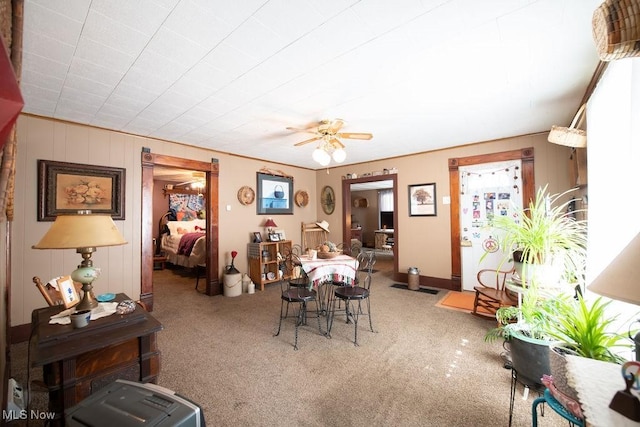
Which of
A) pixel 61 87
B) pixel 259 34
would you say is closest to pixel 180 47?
pixel 259 34

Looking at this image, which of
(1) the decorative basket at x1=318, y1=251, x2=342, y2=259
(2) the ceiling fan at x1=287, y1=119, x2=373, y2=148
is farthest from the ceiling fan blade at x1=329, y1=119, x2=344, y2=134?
(1) the decorative basket at x1=318, y1=251, x2=342, y2=259

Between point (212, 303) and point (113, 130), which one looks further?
point (212, 303)

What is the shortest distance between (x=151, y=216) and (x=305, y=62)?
124 inches

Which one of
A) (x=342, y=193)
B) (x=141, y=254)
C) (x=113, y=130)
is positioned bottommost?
(x=141, y=254)

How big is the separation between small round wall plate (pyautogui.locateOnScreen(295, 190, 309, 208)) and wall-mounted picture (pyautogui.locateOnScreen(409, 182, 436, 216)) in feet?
7.86

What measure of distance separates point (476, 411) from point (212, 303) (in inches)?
139

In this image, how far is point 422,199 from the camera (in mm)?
4867

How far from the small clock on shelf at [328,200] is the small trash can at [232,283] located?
2.64m

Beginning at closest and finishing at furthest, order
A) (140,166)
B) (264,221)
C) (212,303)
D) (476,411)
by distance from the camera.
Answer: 1. (476,411)
2. (140,166)
3. (212,303)
4. (264,221)

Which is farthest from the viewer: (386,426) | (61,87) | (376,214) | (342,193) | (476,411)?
(376,214)

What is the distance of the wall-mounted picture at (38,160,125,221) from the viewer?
3.04m

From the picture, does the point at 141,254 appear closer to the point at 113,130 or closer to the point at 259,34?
the point at 113,130

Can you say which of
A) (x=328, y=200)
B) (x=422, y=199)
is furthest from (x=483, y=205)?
(x=328, y=200)

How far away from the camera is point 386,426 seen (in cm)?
167
